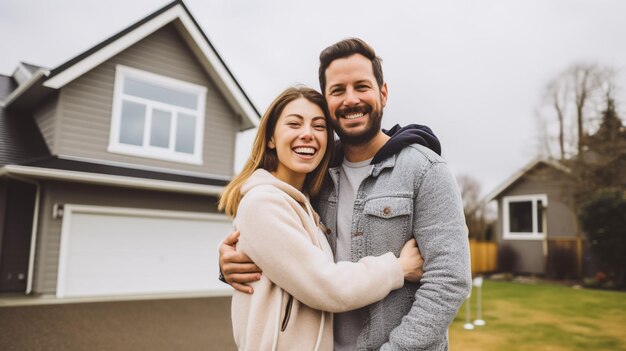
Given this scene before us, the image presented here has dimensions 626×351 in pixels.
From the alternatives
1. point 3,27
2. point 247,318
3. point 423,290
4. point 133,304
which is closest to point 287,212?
point 247,318

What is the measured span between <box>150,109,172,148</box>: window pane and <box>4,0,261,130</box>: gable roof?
A: 189 centimetres

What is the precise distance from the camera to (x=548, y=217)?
19.4 m

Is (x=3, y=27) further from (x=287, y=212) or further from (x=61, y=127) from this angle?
(x=287, y=212)

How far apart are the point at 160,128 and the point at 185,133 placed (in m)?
0.79

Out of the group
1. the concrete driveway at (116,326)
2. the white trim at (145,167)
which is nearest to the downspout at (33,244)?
the white trim at (145,167)

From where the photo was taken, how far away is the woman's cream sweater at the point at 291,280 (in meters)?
1.64

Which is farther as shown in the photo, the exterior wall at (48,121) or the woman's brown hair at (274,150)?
the exterior wall at (48,121)

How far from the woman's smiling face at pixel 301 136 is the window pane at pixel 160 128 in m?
11.0

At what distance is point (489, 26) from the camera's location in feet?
69.1

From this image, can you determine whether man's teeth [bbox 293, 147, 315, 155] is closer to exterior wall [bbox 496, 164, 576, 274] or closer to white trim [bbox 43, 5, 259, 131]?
white trim [bbox 43, 5, 259, 131]

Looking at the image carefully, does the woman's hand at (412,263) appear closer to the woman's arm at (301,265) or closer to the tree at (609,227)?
the woman's arm at (301,265)

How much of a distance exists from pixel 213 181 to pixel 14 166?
15.9 feet

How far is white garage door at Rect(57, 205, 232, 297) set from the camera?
11.0 m

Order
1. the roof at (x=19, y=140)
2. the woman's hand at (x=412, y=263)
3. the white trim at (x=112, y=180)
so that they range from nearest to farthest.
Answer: the woman's hand at (x=412, y=263), the white trim at (x=112, y=180), the roof at (x=19, y=140)
